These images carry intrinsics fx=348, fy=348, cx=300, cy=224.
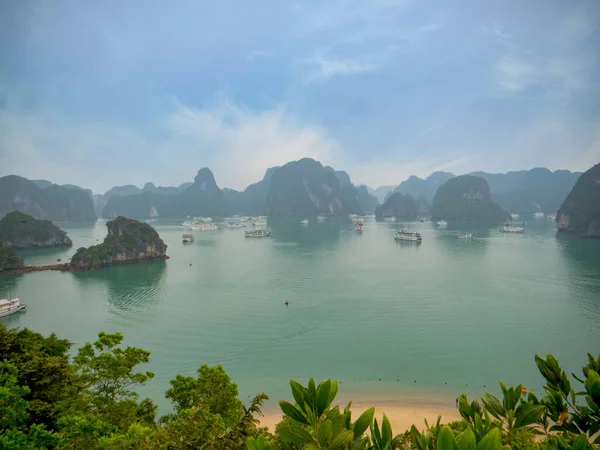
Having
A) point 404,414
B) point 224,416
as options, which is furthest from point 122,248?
point 224,416

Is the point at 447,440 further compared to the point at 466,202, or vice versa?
the point at 466,202

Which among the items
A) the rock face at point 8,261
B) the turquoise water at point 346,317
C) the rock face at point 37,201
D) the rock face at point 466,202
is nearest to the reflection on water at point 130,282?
the turquoise water at point 346,317

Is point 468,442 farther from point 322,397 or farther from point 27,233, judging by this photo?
point 27,233

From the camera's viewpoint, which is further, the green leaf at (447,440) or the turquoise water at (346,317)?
the turquoise water at (346,317)

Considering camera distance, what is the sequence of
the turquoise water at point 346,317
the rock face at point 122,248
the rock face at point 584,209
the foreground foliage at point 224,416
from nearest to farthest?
the foreground foliage at point 224,416 → the turquoise water at point 346,317 → the rock face at point 122,248 → the rock face at point 584,209

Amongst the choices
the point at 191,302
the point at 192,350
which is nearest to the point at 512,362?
the point at 192,350

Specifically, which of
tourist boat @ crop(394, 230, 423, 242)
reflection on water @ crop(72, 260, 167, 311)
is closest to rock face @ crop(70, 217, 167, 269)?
reflection on water @ crop(72, 260, 167, 311)

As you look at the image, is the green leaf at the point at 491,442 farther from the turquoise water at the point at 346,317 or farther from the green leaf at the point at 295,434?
the turquoise water at the point at 346,317
